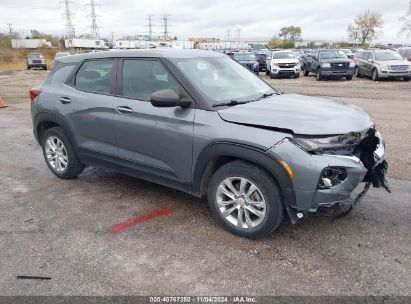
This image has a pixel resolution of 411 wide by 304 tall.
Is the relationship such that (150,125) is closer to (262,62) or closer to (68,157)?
(68,157)

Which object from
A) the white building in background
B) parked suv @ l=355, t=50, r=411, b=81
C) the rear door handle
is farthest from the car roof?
the white building in background

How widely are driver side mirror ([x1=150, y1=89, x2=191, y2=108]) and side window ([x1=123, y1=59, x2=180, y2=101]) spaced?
0.83 feet

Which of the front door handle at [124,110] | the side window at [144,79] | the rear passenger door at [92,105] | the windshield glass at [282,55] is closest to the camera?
the side window at [144,79]

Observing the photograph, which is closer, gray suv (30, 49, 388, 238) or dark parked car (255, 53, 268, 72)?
gray suv (30, 49, 388, 238)

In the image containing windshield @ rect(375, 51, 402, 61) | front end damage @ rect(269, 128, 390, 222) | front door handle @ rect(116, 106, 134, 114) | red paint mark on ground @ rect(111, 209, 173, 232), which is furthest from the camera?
windshield @ rect(375, 51, 402, 61)

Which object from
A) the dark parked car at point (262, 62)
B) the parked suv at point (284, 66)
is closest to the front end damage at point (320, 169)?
the parked suv at point (284, 66)

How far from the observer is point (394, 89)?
16328 mm

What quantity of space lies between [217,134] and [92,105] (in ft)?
6.08

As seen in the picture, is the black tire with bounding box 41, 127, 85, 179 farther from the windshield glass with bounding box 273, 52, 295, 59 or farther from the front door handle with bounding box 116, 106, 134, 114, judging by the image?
the windshield glass with bounding box 273, 52, 295, 59

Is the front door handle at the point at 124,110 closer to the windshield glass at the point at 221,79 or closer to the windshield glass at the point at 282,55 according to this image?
the windshield glass at the point at 221,79

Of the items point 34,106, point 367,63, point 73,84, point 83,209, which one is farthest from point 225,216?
point 367,63

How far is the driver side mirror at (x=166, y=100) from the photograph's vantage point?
371 cm

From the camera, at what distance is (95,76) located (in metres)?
4.80

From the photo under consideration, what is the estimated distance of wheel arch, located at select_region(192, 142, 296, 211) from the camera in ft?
10.7
